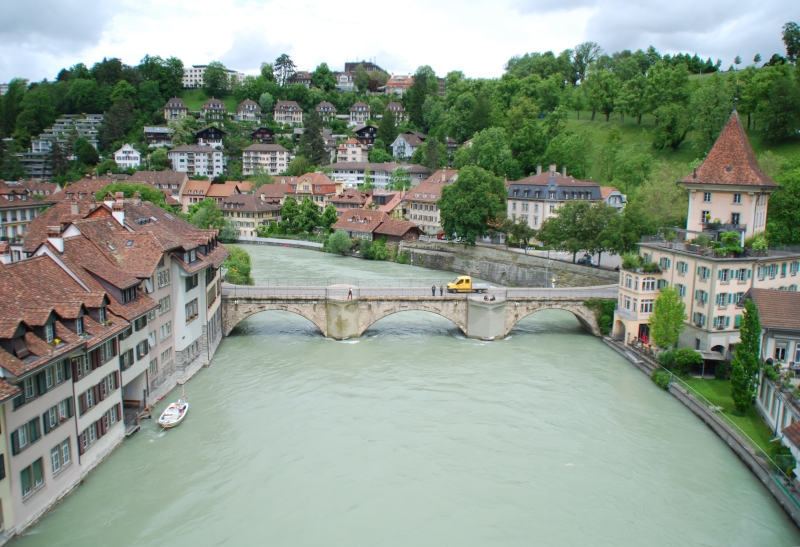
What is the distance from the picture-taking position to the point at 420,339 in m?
43.5

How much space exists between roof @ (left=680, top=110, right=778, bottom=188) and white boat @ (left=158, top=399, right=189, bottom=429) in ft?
104

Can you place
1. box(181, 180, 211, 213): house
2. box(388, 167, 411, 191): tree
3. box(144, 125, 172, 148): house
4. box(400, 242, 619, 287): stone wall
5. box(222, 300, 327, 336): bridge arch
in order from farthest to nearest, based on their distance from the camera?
box(144, 125, 172, 148): house
box(181, 180, 211, 213): house
box(388, 167, 411, 191): tree
box(400, 242, 619, 287): stone wall
box(222, 300, 327, 336): bridge arch

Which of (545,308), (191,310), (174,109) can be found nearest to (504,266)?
(545,308)

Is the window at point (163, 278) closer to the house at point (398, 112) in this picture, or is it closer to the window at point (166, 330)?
the window at point (166, 330)

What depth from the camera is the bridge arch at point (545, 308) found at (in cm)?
4394

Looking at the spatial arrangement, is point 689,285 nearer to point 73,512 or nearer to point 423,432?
point 423,432

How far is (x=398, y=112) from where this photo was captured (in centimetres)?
14138

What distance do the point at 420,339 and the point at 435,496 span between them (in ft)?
64.1

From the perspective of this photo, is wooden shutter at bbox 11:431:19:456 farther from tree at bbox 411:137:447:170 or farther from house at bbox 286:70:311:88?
house at bbox 286:70:311:88

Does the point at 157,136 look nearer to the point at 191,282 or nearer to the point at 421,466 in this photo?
the point at 191,282

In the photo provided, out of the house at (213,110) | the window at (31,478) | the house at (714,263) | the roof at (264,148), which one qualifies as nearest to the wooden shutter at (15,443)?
the window at (31,478)

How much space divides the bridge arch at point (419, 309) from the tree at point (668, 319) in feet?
38.7

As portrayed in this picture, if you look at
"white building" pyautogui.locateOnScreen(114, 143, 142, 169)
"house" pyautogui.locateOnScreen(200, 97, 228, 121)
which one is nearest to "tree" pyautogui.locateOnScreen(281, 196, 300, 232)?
"white building" pyautogui.locateOnScreen(114, 143, 142, 169)

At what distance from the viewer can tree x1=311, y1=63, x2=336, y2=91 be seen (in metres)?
163
